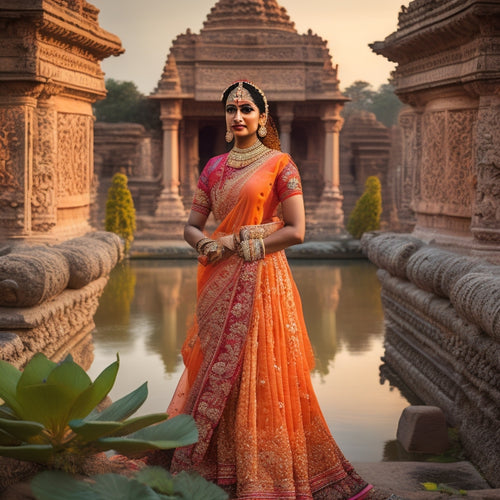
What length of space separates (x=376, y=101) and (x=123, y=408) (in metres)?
54.9

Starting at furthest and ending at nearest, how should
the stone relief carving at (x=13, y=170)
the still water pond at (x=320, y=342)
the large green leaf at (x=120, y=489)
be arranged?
the stone relief carving at (x=13, y=170) → the still water pond at (x=320, y=342) → the large green leaf at (x=120, y=489)

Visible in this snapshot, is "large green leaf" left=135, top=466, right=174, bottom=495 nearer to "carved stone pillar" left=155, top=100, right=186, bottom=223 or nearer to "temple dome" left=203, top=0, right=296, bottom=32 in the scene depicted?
"carved stone pillar" left=155, top=100, right=186, bottom=223

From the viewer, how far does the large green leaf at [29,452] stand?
2330 millimetres

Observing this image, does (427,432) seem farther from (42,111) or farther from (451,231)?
→ (42,111)

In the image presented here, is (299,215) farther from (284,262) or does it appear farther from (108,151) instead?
(108,151)

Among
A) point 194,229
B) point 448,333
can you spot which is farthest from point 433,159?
point 194,229

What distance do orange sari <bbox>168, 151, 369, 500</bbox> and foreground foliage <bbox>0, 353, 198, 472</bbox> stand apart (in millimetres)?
629

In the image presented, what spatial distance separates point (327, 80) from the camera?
18.2 metres

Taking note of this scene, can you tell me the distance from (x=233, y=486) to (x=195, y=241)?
0.95m

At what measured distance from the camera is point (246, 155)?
350cm

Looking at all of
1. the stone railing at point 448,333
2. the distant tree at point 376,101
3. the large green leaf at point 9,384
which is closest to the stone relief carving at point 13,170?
the stone railing at point 448,333

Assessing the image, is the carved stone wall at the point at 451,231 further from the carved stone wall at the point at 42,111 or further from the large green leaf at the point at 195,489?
the carved stone wall at the point at 42,111

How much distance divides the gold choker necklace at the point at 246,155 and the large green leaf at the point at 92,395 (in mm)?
1143

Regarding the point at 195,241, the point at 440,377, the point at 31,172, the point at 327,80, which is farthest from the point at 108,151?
the point at 195,241
